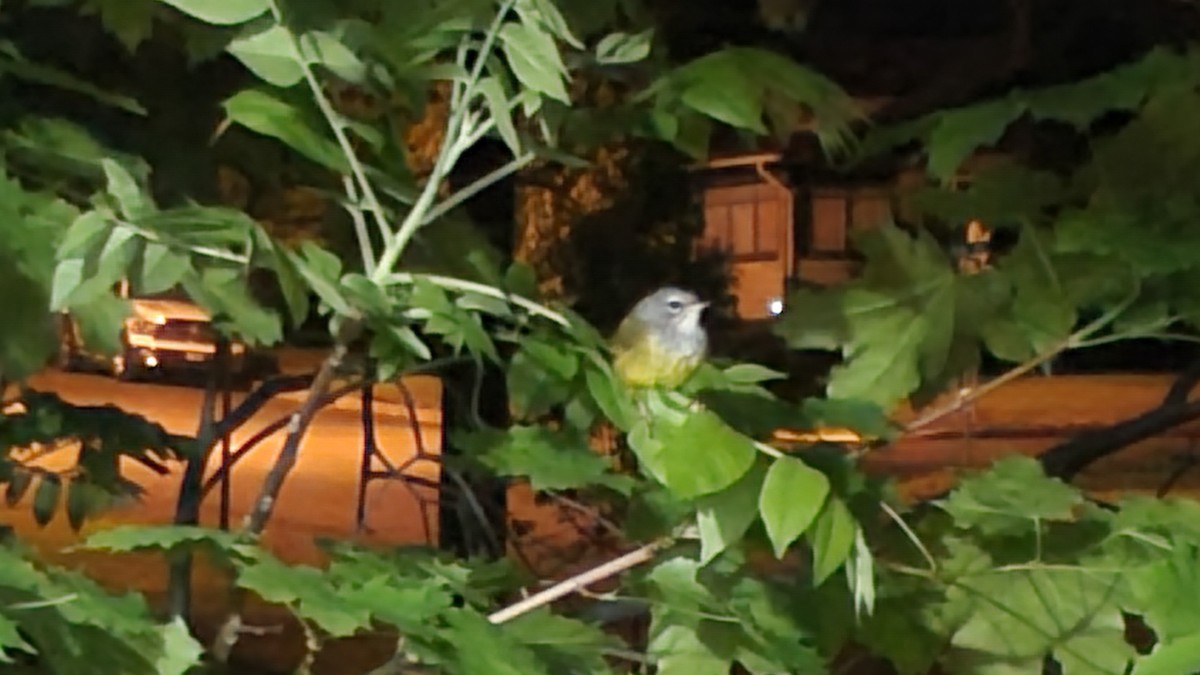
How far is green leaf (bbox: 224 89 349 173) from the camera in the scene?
54cm

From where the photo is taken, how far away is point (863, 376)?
2.36 feet

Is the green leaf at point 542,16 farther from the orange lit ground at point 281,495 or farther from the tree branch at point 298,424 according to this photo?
the orange lit ground at point 281,495

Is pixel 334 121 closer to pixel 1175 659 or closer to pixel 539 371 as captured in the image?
pixel 539 371

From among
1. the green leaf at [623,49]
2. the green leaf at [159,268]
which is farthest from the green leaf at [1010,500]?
the green leaf at [159,268]

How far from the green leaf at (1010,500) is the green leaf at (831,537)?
0.57ft

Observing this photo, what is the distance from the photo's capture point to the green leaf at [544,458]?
2.18ft

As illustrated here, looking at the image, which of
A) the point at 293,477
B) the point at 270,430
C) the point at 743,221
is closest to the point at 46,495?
the point at 270,430

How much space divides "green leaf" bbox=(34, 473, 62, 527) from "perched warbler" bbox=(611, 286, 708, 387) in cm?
33

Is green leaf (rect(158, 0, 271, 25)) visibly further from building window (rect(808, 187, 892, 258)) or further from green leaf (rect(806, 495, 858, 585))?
building window (rect(808, 187, 892, 258))

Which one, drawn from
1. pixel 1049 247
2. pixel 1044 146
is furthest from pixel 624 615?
pixel 1044 146

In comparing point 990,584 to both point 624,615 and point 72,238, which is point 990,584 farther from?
point 72,238

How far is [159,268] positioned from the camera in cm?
48

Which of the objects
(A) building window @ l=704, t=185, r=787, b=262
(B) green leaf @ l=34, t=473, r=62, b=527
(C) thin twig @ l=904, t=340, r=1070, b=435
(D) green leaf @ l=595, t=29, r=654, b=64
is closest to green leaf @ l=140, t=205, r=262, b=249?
(D) green leaf @ l=595, t=29, r=654, b=64

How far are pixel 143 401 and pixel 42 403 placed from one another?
4.12 feet
